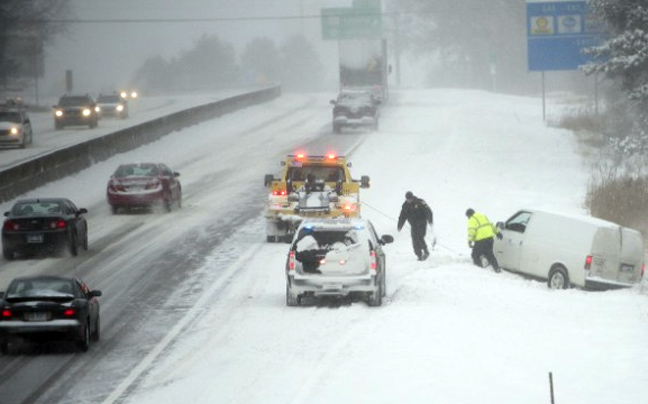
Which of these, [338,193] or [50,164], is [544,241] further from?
[50,164]

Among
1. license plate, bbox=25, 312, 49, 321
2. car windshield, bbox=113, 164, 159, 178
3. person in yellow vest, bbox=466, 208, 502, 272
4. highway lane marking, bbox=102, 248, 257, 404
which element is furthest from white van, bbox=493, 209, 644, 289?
car windshield, bbox=113, 164, 159, 178

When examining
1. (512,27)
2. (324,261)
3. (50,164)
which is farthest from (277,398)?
(512,27)

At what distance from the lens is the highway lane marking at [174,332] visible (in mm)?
17897

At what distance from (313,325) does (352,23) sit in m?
80.0

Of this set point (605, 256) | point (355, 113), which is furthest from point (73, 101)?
point (605, 256)

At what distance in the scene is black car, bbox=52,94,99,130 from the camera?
2557 inches

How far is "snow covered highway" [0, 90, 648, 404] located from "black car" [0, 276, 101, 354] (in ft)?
1.23

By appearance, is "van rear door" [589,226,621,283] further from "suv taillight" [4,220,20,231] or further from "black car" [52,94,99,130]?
"black car" [52,94,99,130]

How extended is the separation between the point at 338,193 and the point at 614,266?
7036 mm

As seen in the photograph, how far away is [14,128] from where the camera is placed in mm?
54312

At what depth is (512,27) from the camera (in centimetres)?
13038

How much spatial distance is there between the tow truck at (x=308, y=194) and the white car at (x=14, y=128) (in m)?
24.9

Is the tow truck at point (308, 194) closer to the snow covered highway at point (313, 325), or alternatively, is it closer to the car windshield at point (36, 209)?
the snow covered highway at point (313, 325)

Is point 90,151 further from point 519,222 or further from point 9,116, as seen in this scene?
point 519,222
